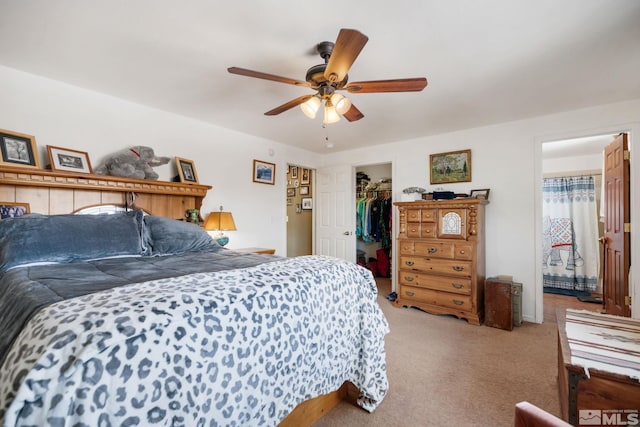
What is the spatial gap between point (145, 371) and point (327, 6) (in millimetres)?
1856

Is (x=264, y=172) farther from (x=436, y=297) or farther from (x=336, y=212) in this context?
(x=436, y=297)

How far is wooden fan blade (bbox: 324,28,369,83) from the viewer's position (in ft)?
4.66

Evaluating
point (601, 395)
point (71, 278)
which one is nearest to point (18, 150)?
point (71, 278)

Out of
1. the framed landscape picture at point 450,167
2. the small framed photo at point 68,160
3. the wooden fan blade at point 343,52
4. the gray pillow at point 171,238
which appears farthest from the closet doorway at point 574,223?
the small framed photo at point 68,160

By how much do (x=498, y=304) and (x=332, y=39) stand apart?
3027 millimetres

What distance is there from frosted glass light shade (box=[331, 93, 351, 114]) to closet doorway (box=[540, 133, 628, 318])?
3782mm

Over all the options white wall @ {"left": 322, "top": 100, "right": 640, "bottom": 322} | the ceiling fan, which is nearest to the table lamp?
the ceiling fan

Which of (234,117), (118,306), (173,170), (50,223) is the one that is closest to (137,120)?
(173,170)

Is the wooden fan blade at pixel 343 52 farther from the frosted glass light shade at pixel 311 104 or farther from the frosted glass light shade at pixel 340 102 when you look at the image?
the frosted glass light shade at pixel 311 104

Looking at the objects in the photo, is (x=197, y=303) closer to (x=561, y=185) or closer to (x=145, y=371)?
(x=145, y=371)

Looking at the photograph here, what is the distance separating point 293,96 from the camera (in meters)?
2.72

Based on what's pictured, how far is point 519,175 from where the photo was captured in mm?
3398

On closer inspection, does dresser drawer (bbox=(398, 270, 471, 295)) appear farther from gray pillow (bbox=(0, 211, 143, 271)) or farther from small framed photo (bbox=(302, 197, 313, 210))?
gray pillow (bbox=(0, 211, 143, 271))

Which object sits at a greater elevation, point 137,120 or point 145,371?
point 137,120
